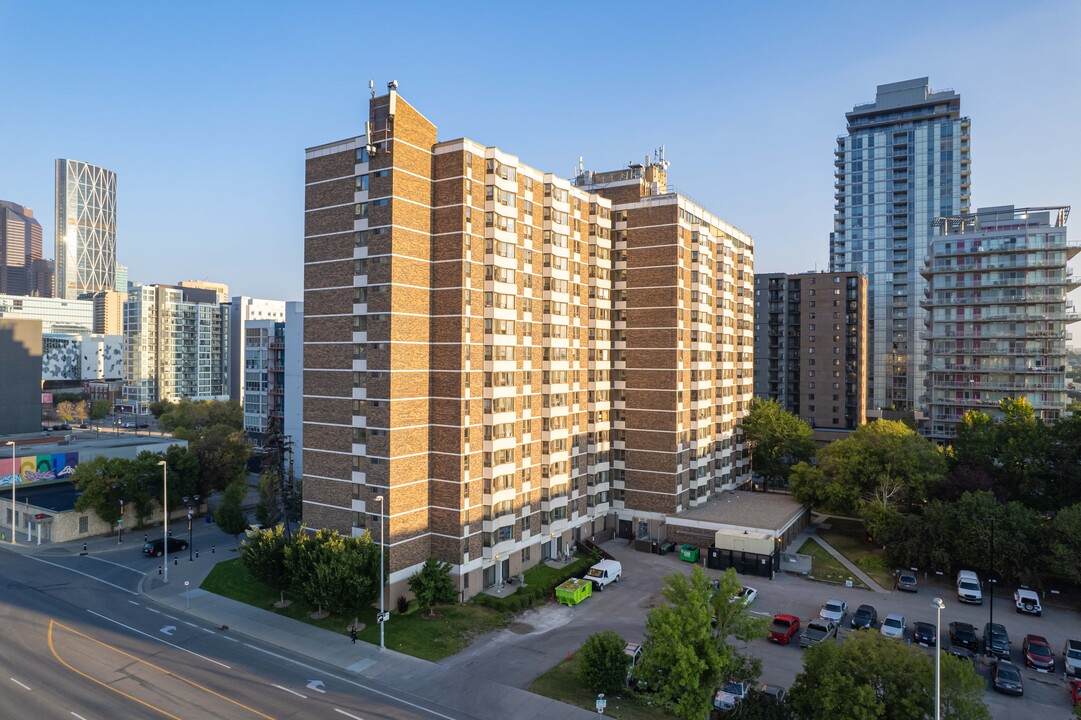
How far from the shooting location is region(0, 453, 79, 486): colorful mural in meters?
78.6

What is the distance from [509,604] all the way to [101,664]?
93.0 ft

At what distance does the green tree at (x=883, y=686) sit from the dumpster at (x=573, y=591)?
24.4 metres

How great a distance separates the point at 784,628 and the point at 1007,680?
1357cm

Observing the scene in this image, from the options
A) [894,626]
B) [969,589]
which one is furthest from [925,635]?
[969,589]

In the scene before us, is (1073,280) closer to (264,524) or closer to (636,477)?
(636,477)

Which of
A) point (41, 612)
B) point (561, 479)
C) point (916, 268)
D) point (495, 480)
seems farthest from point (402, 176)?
point (916, 268)

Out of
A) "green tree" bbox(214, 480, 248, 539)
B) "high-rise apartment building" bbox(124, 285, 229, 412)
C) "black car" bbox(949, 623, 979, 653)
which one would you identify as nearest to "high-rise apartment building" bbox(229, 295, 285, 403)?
"high-rise apartment building" bbox(124, 285, 229, 412)

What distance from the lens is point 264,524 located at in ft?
220

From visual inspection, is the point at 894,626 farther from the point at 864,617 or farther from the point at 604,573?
the point at 604,573

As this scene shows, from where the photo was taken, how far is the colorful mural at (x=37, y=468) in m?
78.6

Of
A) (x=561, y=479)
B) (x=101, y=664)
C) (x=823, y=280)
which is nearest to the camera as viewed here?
(x=101, y=664)

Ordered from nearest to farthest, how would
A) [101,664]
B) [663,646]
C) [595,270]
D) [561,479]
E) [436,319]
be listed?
[663,646], [101,664], [436,319], [561,479], [595,270]

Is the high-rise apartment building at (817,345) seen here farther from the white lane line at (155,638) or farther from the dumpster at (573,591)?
the white lane line at (155,638)

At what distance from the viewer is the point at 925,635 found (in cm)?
4641
